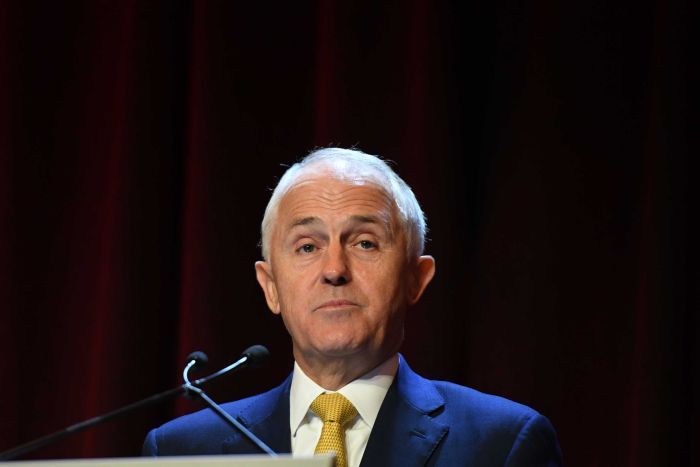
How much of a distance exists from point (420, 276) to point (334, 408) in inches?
17.5

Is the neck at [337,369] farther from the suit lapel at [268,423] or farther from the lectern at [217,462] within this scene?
the lectern at [217,462]

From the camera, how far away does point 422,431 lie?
234 centimetres

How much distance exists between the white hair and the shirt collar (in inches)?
12.2

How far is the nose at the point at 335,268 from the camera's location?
7.70 feet

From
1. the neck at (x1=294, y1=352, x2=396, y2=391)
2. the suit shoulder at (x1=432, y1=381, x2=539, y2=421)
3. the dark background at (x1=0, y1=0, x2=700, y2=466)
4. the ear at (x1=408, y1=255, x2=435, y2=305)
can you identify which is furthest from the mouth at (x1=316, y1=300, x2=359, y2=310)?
the dark background at (x1=0, y1=0, x2=700, y2=466)

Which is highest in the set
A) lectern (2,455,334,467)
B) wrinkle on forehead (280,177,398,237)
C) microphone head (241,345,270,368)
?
wrinkle on forehead (280,177,398,237)

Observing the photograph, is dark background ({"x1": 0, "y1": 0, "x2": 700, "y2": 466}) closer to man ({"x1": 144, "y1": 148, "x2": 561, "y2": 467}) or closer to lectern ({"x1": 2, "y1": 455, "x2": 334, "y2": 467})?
man ({"x1": 144, "y1": 148, "x2": 561, "y2": 467})

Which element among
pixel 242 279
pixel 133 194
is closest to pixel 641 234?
pixel 242 279

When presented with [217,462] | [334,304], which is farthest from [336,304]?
[217,462]

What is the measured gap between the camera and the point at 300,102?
131 inches

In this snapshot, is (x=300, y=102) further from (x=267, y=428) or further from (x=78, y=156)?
(x=267, y=428)

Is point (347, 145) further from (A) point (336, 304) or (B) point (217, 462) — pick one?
(B) point (217, 462)

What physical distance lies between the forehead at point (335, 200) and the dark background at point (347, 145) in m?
0.65

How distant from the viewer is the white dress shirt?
2346 mm
